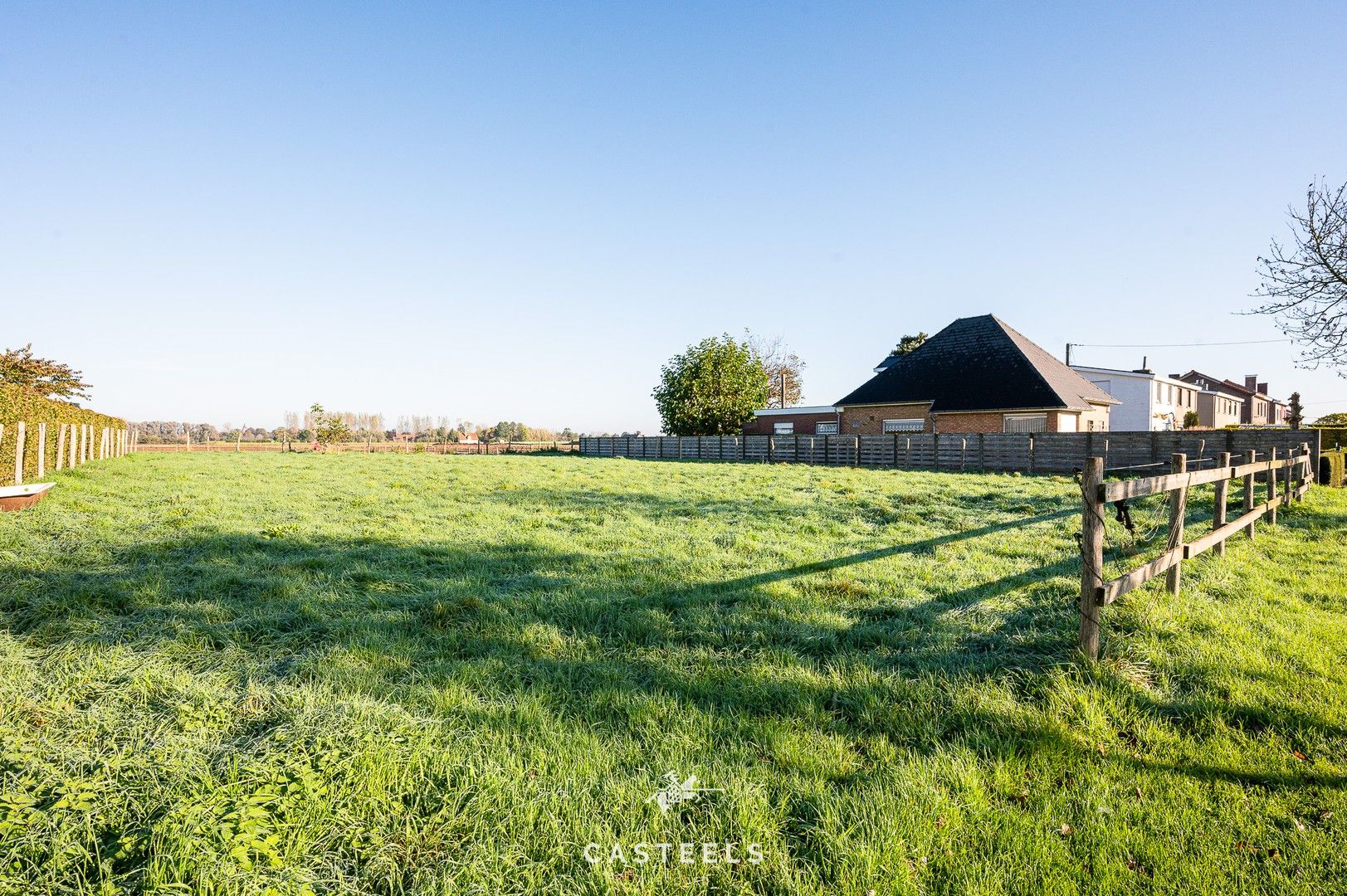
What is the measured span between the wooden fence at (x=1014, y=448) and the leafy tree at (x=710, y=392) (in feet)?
29.5

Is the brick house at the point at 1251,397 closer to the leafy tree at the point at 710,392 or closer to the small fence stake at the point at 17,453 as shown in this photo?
the leafy tree at the point at 710,392

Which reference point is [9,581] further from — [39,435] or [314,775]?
[39,435]

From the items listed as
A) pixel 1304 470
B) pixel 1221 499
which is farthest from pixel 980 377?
pixel 1221 499

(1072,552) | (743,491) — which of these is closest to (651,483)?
(743,491)

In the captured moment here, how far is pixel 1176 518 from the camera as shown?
18.3 feet

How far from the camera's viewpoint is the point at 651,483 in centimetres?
1599

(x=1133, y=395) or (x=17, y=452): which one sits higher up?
(x=1133, y=395)

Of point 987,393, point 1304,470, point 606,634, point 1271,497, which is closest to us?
point 606,634

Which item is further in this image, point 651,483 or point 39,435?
point 651,483

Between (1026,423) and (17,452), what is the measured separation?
31.5 metres

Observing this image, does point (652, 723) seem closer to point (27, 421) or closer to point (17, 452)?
point (17, 452)

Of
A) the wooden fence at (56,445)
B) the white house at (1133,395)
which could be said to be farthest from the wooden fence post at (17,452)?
the white house at (1133,395)

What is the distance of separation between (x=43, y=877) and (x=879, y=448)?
26734 millimetres

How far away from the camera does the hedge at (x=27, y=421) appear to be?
12898 millimetres
